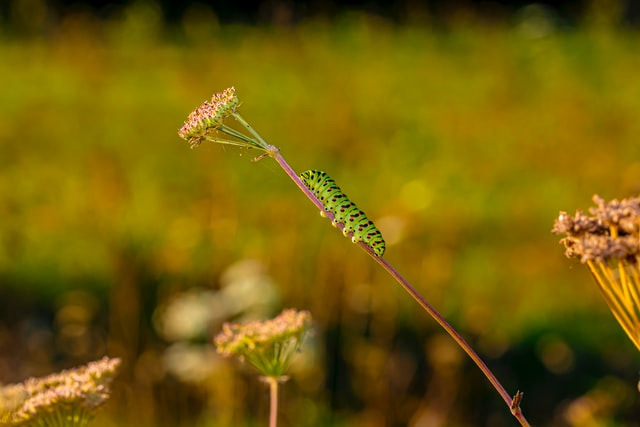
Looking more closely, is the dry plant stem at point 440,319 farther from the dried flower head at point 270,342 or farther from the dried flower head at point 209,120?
the dried flower head at point 270,342

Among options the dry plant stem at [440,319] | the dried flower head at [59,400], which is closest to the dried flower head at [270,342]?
the dried flower head at [59,400]

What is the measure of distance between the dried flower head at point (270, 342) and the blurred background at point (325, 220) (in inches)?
9.7

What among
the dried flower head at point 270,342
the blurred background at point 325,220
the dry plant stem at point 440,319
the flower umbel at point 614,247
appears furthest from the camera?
the blurred background at point 325,220

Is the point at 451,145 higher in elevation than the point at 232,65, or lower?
lower

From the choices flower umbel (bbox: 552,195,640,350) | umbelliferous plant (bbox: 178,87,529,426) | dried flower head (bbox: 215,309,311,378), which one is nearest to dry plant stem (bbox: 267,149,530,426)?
umbelliferous plant (bbox: 178,87,529,426)

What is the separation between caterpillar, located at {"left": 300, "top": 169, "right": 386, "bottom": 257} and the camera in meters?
0.92

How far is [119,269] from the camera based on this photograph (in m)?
3.19

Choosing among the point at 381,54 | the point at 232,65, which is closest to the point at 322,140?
the point at 232,65

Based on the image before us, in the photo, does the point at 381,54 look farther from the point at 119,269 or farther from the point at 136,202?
the point at 119,269

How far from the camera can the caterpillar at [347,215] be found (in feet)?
3.01

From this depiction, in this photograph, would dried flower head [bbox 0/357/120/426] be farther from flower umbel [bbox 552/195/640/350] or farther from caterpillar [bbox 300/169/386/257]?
flower umbel [bbox 552/195/640/350]

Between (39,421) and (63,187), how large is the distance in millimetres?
5211

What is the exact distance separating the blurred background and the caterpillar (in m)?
0.12

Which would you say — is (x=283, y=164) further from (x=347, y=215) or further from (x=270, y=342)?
(x=270, y=342)
